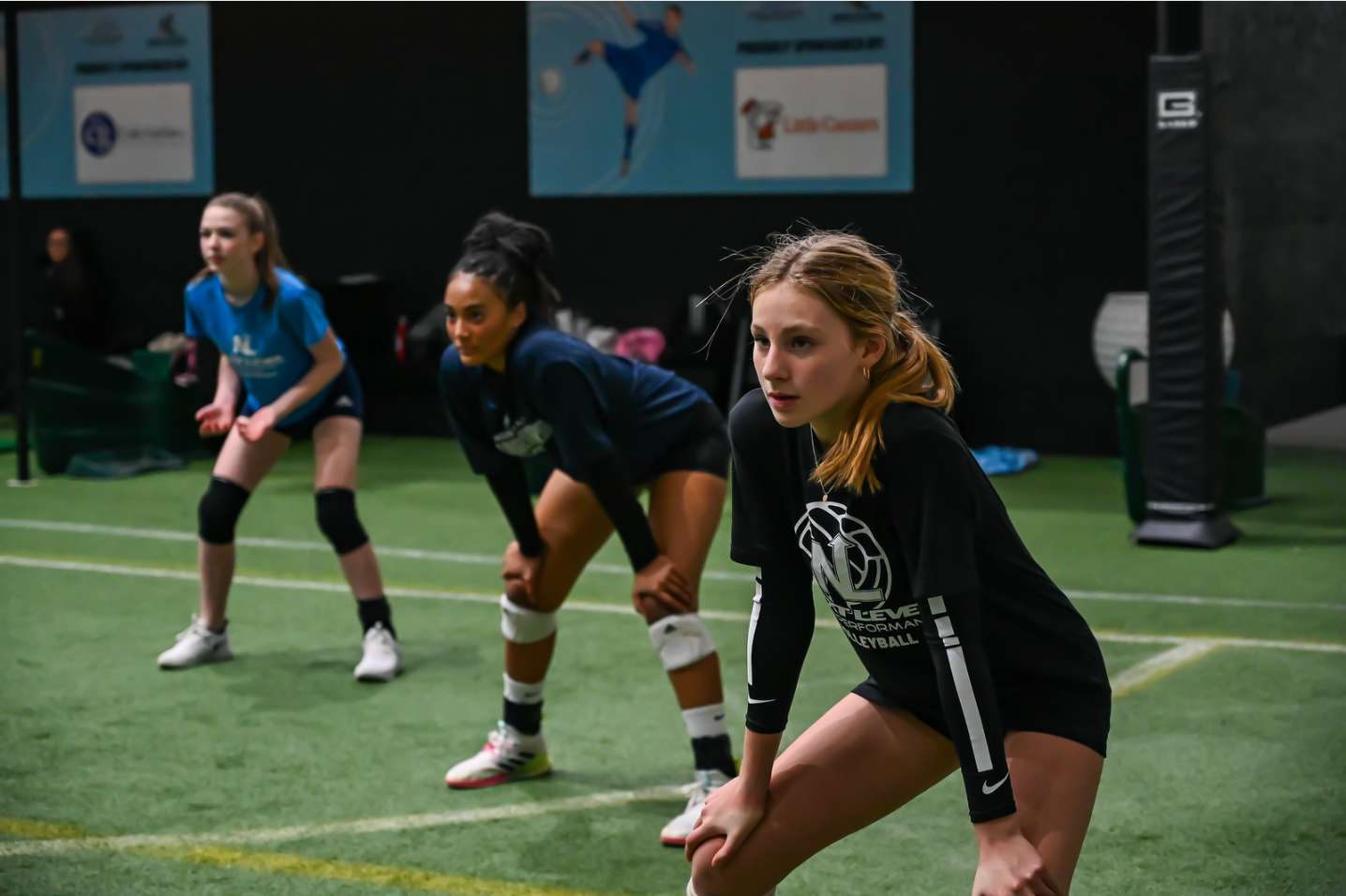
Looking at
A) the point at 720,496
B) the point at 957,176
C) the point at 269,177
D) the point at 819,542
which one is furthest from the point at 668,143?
the point at 819,542

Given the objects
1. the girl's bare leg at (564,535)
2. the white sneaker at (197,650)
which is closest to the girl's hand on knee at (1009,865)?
the girl's bare leg at (564,535)

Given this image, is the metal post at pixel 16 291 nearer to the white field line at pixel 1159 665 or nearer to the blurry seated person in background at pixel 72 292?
the blurry seated person in background at pixel 72 292

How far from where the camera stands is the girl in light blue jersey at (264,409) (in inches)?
228

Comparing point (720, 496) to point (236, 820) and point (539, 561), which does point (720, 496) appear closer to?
point (539, 561)

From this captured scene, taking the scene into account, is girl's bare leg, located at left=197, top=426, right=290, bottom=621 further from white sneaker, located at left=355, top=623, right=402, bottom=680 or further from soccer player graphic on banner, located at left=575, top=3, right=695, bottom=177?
soccer player graphic on banner, located at left=575, top=3, right=695, bottom=177

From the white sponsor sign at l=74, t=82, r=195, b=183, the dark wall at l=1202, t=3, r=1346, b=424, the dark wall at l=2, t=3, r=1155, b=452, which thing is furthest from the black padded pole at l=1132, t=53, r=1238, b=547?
the white sponsor sign at l=74, t=82, r=195, b=183

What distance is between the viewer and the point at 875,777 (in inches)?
109

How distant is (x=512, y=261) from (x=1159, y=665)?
3.05 m

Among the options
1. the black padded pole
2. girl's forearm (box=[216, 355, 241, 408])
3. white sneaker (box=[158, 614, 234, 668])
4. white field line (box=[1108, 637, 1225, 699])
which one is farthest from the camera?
the black padded pole

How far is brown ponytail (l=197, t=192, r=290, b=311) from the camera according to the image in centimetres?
581

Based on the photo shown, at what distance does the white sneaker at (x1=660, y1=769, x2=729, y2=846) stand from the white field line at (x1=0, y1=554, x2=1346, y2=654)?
2.11 metres

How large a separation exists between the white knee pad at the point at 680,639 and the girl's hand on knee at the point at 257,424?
2146 millimetres

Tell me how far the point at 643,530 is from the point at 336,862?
1.14m

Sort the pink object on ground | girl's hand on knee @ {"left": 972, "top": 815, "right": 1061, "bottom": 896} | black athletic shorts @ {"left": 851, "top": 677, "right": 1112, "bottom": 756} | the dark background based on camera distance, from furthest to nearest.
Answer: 1. the pink object on ground
2. the dark background
3. black athletic shorts @ {"left": 851, "top": 677, "right": 1112, "bottom": 756}
4. girl's hand on knee @ {"left": 972, "top": 815, "right": 1061, "bottom": 896}
